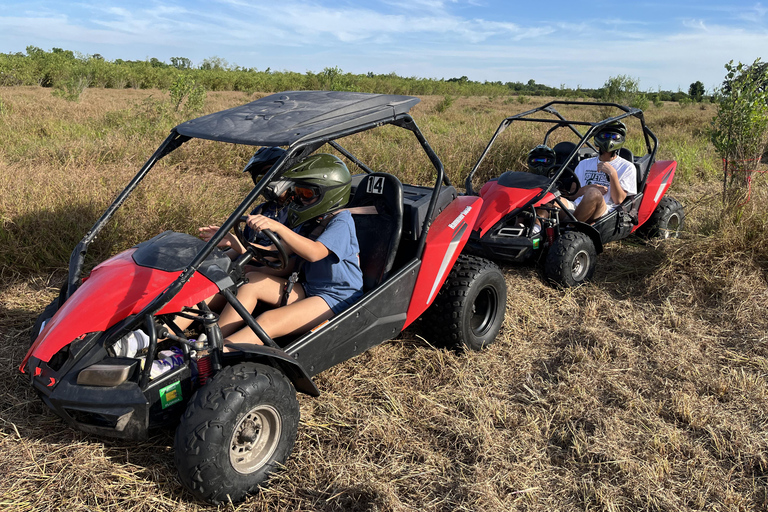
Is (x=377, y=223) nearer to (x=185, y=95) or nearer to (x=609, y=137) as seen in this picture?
(x=609, y=137)

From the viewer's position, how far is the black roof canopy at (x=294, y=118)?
230 cm

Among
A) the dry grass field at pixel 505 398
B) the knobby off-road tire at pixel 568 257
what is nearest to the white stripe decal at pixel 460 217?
the dry grass field at pixel 505 398

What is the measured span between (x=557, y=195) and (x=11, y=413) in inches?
163

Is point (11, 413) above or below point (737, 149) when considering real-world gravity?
below

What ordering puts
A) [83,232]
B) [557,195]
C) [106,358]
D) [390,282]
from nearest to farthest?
[106,358] → [390,282] → [83,232] → [557,195]

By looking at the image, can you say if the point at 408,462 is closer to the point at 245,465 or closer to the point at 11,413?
the point at 245,465

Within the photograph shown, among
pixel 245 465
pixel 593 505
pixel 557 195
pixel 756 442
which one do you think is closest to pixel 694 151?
pixel 557 195

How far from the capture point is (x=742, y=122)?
4.83 metres

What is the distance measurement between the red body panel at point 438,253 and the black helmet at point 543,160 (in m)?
2.08

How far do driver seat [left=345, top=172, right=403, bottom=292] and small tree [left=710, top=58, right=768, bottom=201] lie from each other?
3508mm

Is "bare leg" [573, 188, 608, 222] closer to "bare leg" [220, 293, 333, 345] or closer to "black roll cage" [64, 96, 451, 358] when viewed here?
"black roll cage" [64, 96, 451, 358]

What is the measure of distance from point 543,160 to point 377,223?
2605 mm

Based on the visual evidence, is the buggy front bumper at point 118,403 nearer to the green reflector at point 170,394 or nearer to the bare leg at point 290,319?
the green reflector at point 170,394

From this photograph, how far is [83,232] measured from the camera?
14.3ft
